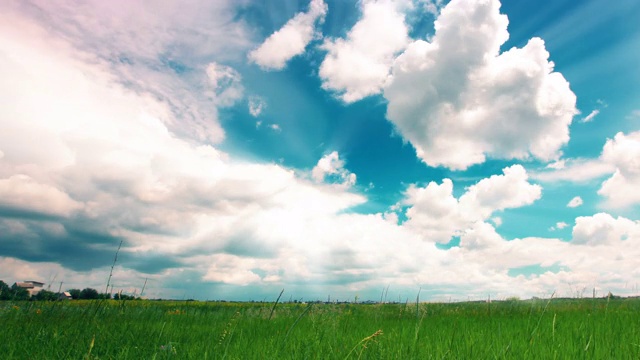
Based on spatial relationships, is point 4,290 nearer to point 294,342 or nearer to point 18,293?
point 18,293

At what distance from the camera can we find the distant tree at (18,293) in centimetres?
846

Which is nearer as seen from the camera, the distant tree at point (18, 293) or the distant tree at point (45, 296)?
the distant tree at point (18, 293)

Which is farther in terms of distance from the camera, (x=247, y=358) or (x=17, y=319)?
(x=17, y=319)

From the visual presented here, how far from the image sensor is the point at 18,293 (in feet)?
29.3

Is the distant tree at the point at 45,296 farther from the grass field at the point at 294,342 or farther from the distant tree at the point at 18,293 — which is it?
the grass field at the point at 294,342

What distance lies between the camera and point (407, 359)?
161 inches

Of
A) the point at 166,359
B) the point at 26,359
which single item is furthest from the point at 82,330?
the point at 166,359

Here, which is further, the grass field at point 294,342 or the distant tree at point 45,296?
the distant tree at point 45,296

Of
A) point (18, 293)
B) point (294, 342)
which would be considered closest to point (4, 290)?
point (18, 293)

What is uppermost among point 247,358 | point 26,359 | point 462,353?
point 462,353

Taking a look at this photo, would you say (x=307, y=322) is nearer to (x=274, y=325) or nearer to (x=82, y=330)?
(x=274, y=325)

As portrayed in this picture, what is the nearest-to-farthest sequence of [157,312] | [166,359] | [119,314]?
[166,359], [119,314], [157,312]

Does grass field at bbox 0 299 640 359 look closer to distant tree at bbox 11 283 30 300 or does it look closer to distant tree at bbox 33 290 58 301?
distant tree at bbox 11 283 30 300

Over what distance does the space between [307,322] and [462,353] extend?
4725mm
